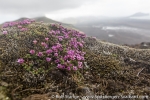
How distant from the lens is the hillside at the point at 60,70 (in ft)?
29.8

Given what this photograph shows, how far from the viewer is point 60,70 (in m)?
10.2

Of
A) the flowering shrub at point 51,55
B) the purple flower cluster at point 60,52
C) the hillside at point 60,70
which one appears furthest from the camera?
the purple flower cluster at point 60,52

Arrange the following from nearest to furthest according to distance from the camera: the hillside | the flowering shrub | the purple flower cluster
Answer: the hillside → the flowering shrub → the purple flower cluster

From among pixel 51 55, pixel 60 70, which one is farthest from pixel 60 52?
pixel 60 70

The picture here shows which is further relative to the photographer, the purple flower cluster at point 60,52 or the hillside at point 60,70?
the purple flower cluster at point 60,52

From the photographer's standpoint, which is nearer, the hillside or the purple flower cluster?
the hillside

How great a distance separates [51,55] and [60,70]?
130 cm

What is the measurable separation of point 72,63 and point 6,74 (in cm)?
360

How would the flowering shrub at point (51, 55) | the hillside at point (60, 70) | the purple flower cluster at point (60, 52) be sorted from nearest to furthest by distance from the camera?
the hillside at point (60, 70) < the flowering shrub at point (51, 55) < the purple flower cluster at point (60, 52)

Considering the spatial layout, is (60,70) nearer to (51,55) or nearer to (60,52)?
(51,55)

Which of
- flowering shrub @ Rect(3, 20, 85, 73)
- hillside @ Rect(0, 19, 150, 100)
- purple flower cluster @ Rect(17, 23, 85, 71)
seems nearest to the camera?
hillside @ Rect(0, 19, 150, 100)

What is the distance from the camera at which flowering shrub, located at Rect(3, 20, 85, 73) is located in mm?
10211

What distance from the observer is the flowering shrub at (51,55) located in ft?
33.5

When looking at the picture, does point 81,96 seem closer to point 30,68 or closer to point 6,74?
point 30,68
